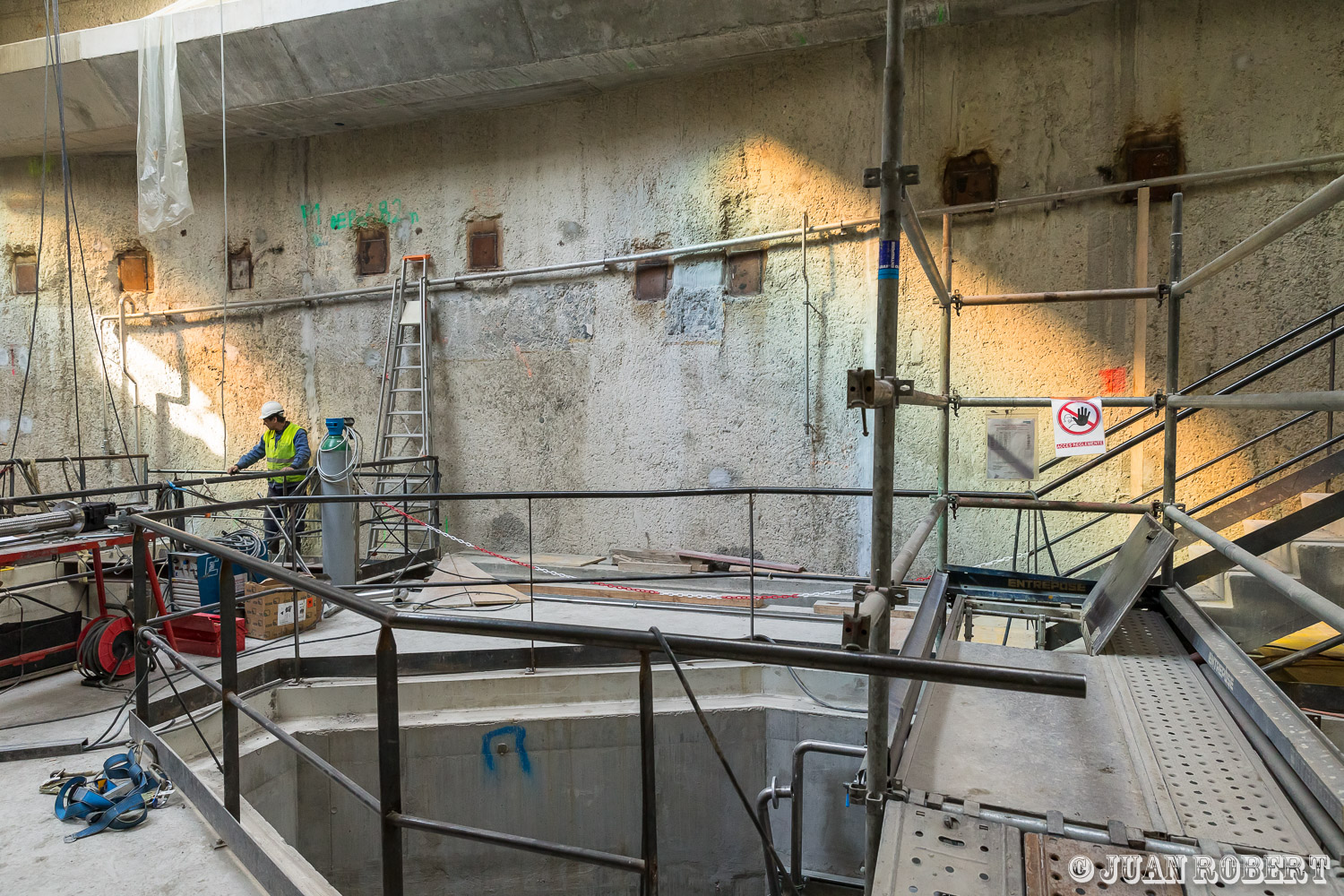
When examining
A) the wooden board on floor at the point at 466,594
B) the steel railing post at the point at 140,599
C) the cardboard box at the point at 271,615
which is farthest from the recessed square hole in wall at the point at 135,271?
the steel railing post at the point at 140,599

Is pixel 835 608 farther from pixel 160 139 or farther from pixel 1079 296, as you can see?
pixel 160 139

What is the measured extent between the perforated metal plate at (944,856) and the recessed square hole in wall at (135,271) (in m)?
11.8

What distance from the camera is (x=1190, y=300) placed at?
20.0 feet

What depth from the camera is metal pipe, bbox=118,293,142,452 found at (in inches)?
422

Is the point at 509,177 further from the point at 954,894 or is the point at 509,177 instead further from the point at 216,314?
the point at 954,894

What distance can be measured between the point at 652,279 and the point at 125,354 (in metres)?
7.63

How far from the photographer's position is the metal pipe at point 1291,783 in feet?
5.26

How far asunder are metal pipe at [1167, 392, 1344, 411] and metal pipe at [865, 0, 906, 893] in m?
0.86

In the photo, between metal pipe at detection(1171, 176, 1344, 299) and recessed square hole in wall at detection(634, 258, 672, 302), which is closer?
metal pipe at detection(1171, 176, 1344, 299)

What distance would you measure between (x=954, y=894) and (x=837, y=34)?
6977mm

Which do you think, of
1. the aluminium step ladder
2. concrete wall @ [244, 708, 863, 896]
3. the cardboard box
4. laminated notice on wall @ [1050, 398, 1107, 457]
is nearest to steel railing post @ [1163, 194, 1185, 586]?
laminated notice on wall @ [1050, 398, 1107, 457]

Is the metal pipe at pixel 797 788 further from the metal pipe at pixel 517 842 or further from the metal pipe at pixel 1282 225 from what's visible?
the metal pipe at pixel 1282 225

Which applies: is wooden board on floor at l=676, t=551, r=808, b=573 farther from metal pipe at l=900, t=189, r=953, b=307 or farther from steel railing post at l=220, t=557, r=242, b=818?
steel railing post at l=220, t=557, r=242, b=818

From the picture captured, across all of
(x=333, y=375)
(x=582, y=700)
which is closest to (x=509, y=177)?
(x=333, y=375)
